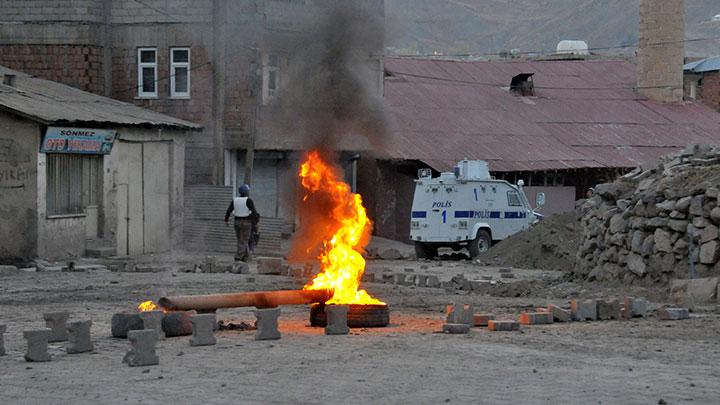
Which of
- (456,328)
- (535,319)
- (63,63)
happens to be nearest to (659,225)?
(535,319)

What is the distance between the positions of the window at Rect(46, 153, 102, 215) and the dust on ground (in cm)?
972

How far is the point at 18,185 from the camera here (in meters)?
29.0

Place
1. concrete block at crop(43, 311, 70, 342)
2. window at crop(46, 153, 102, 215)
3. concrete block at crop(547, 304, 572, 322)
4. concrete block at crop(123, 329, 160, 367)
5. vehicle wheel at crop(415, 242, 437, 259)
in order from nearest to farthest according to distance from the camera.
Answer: concrete block at crop(123, 329, 160, 367), concrete block at crop(43, 311, 70, 342), concrete block at crop(547, 304, 572, 322), window at crop(46, 153, 102, 215), vehicle wheel at crop(415, 242, 437, 259)

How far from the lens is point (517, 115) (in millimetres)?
48781

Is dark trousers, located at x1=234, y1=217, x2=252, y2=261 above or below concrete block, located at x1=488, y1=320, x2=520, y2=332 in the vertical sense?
above

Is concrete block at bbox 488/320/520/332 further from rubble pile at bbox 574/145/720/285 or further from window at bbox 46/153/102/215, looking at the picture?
window at bbox 46/153/102/215

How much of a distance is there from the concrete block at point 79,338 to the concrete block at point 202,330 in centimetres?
Result: 111

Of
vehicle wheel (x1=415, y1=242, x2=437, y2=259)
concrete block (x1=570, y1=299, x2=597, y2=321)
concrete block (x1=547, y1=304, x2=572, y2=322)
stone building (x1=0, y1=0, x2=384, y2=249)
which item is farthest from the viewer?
stone building (x1=0, y1=0, x2=384, y2=249)

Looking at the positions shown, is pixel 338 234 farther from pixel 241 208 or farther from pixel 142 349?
pixel 241 208

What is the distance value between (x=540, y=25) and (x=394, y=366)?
499 ft

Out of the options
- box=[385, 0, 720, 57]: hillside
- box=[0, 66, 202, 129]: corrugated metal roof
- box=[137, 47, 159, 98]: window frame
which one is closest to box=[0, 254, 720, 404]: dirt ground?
box=[0, 66, 202, 129]: corrugated metal roof

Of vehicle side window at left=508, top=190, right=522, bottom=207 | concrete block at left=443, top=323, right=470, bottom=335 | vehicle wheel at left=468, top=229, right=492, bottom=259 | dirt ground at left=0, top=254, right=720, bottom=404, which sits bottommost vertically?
dirt ground at left=0, top=254, right=720, bottom=404

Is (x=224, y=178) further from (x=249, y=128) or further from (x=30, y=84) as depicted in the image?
(x=30, y=84)

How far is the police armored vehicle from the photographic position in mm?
34031
